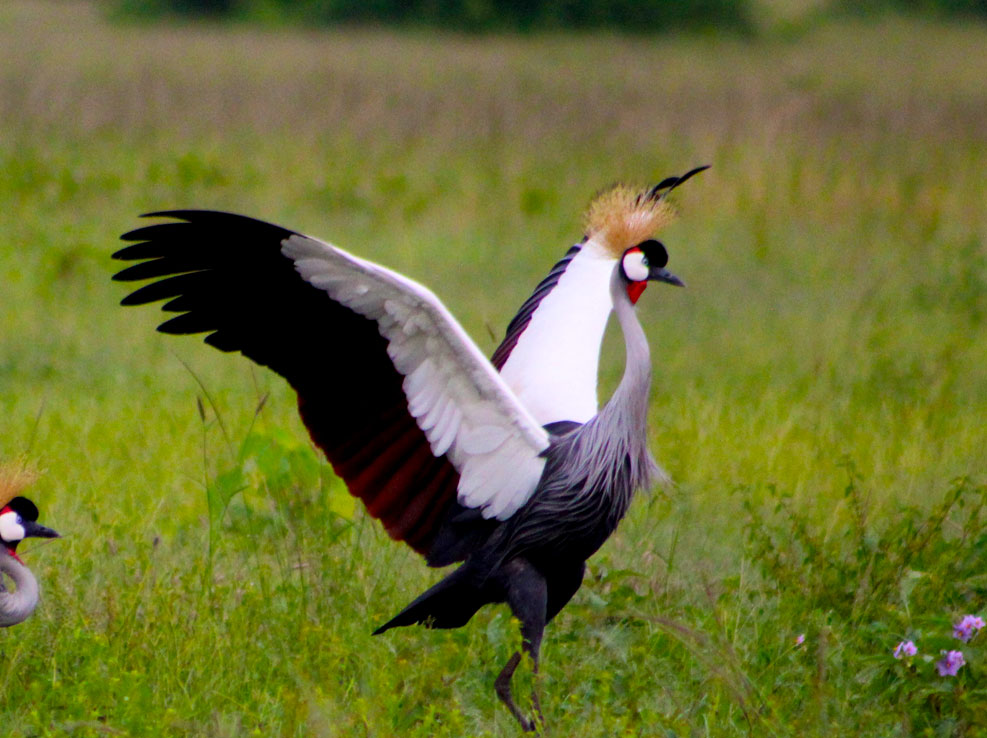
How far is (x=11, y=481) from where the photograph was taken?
3.04 m

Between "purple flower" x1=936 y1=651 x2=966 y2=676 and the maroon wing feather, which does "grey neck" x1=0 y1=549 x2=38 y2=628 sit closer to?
the maroon wing feather

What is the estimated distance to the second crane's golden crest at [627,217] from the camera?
10.8 feet

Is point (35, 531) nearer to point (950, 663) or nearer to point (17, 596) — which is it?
point (17, 596)

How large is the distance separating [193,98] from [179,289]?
9.15 meters

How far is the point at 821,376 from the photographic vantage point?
18.5 ft

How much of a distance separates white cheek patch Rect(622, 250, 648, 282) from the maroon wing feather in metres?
0.62

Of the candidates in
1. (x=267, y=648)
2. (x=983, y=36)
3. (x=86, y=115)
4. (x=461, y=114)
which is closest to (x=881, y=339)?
(x=267, y=648)

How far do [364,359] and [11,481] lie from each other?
2.73 ft

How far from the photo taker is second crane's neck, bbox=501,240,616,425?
3355mm

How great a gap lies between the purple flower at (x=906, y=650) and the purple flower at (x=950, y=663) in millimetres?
61

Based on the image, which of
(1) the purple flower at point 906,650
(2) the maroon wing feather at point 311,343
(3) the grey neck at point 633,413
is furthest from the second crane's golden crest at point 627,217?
(1) the purple flower at point 906,650

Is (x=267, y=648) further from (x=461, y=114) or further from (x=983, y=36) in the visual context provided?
(x=983, y=36)

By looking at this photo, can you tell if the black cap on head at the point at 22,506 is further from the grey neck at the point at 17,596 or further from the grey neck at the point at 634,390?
the grey neck at the point at 634,390

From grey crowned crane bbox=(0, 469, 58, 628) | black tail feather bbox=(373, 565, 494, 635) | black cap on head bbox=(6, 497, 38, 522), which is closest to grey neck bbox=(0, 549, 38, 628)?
grey crowned crane bbox=(0, 469, 58, 628)
